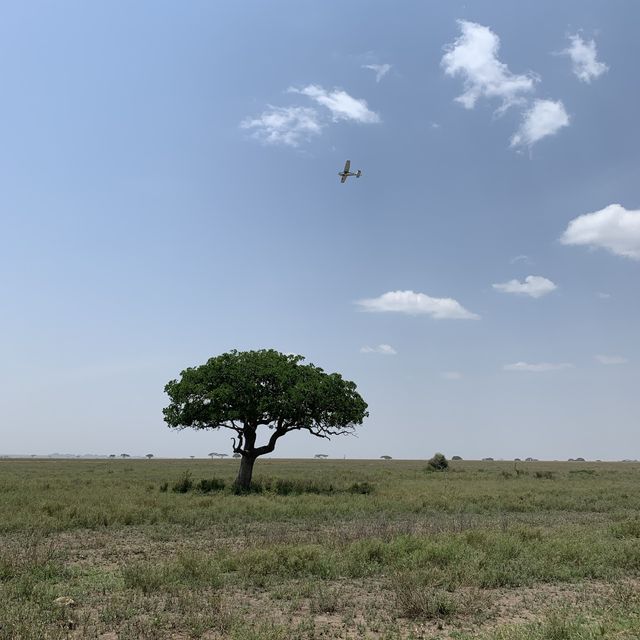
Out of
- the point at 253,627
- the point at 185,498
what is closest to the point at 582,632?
the point at 253,627

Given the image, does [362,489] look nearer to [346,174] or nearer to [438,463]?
[346,174]

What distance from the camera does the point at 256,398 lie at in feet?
110

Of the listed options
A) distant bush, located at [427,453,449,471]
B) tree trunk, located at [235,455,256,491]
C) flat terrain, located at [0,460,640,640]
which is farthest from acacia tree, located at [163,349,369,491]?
distant bush, located at [427,453,449,471]

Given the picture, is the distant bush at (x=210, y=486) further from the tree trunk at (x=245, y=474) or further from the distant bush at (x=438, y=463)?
the distant bush at (x=438, y=463)

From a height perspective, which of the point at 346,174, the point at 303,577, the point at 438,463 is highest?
the point at 346,174

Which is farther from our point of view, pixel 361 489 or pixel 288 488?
A: pixel 361 489

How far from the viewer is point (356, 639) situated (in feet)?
26.7

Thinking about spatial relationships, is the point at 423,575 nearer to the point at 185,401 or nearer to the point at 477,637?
the point at 477,637

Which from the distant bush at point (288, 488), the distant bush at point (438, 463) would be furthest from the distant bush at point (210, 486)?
the distant bush at point (438, 463)

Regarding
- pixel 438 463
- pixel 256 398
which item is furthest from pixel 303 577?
pixel 438 463

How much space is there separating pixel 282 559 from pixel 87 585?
4128 millimetres

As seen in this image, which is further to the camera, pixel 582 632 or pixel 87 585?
pixel 87 585

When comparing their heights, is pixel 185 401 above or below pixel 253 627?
above

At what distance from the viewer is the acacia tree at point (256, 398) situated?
33.2 metres
